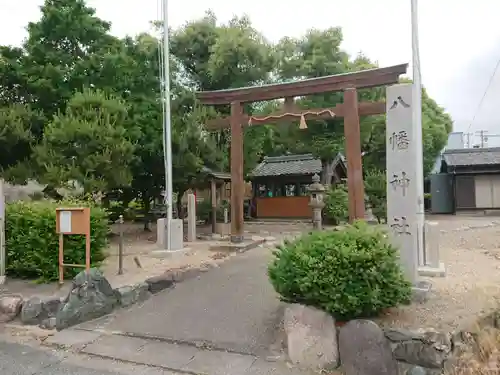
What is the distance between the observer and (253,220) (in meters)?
22.9

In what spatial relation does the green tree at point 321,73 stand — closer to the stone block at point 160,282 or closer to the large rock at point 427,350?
the stone block at point 160,282

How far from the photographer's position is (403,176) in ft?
18.8

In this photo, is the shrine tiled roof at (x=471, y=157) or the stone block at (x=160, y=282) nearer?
the stone block at (x=160, y=282)

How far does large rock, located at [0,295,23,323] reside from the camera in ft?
19.6

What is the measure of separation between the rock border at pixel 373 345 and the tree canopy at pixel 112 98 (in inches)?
254

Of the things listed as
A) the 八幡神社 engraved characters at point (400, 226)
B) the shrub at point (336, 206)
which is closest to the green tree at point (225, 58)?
the shrub at point (336, 206)

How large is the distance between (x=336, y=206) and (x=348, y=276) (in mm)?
15354

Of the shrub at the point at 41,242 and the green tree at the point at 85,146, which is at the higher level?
the green tree at the point at 85,146

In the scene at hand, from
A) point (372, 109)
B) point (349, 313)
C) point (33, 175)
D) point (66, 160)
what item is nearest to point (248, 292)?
point (349, 313)

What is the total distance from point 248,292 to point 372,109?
6.18m

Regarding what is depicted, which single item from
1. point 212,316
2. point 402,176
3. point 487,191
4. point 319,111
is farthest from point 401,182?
point 487,191

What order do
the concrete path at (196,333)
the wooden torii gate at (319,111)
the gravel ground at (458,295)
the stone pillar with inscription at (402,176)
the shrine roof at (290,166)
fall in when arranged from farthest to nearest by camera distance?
the shrine roof at (290,166), the wooden torii gate at (319,111), the stone pillar with inscription at (402,176), the concrete path at (196,333), the gravel ground at (458,295)

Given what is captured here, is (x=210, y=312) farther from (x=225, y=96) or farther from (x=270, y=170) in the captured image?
(x=270, y=170)

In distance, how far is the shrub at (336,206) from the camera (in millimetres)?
18969
